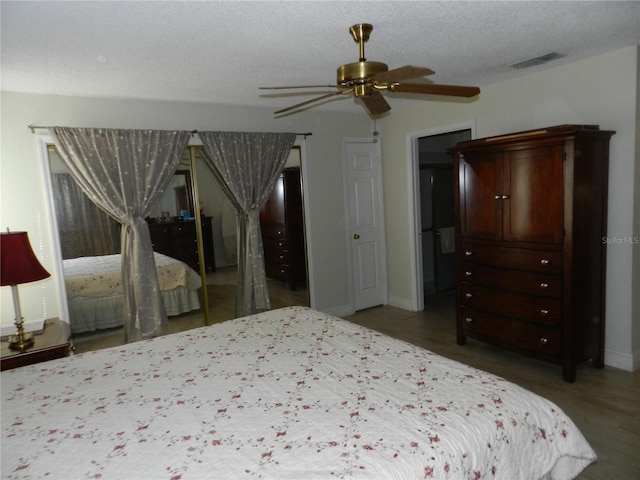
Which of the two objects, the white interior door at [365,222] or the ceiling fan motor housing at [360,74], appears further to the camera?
the white interior door at [365,222]

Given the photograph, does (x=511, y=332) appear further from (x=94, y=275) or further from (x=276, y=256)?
(x=94, y=275)

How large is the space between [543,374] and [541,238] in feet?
3.55

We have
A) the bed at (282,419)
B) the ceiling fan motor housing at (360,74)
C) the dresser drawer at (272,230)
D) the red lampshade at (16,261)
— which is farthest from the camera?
the dresser drawer at (272,230)

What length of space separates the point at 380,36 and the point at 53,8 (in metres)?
1.76

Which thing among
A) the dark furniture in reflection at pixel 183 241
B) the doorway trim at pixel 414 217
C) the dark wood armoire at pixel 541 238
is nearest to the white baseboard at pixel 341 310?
the doorway trim at pixel 414 217

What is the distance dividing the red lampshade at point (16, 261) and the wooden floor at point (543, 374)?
4.60 feet

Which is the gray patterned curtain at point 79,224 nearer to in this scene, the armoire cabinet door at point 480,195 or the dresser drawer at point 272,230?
the dresser drawer at point 272,230

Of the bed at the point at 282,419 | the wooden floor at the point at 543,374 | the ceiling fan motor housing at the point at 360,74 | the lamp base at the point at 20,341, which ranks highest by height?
the ceiling fan motor housing at the point at 360,74

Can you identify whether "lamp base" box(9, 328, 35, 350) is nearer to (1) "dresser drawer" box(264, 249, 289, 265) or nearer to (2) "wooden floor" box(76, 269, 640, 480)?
(2) "wooden floor" box(76, 269, 640, 480)

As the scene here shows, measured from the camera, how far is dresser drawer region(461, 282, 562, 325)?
322cm

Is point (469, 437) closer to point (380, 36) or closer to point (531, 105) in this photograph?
point (380, 36)

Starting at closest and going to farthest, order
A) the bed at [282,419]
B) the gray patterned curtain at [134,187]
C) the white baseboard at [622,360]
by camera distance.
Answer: the bed at [282,419] < the white baseboard at [622,360] < the gray patterned curtain at [134,187]

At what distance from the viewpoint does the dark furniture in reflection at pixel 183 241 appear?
399 centimetres

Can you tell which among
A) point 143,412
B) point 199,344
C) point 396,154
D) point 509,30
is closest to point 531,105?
point 509,30
